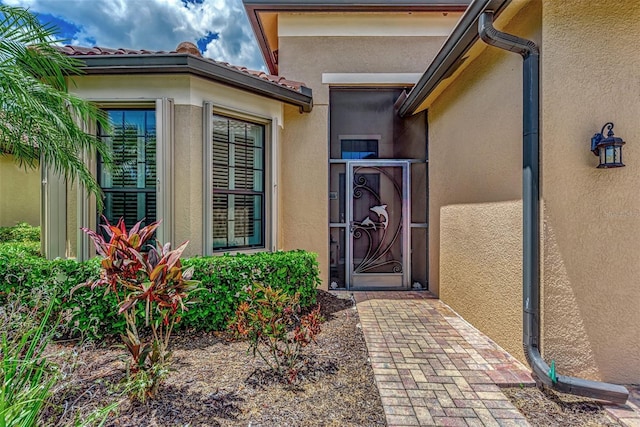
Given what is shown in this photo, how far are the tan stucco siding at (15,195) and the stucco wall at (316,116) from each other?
439 inches

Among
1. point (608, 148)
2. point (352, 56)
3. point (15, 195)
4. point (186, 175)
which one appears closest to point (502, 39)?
point (608, 148)

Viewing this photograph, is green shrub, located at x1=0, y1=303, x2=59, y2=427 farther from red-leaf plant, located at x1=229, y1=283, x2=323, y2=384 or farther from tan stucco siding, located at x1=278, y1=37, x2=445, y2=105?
tan stucco siding, located at x1=278, y1=37, x2=445, y2=105

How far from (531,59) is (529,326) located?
2.99 m

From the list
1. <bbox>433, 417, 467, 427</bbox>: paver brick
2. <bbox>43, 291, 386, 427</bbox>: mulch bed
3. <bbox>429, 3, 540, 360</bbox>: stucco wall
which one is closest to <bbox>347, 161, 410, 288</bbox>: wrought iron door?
<bbox>429, 3, 540, 360</bbox>: stucco wall

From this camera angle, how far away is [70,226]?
5156 mm

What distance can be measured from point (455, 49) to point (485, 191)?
209 cm

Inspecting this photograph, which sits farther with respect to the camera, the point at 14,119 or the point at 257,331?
the point at 14,119

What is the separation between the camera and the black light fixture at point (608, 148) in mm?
3209

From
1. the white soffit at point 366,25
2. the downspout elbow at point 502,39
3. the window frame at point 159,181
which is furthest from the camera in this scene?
the white soffit at point 366,25

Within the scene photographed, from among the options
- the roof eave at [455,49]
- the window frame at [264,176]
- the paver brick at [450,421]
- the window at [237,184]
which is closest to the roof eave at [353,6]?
the roof eave at [455,49]

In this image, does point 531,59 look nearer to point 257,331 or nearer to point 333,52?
point 257,331

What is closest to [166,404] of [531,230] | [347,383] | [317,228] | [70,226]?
Result: [347,383]

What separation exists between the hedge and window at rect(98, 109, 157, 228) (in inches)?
40.6

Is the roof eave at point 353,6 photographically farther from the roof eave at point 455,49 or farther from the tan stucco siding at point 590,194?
the tan stucco siding at point 590,194
